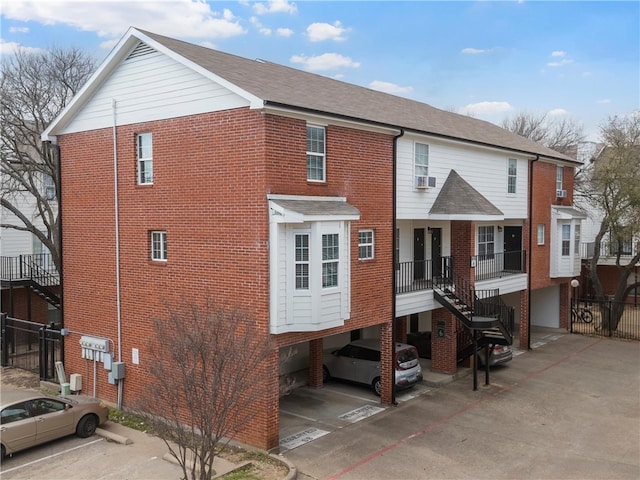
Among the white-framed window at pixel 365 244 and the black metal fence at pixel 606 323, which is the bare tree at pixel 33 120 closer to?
the white-framed window at pixel 365 244

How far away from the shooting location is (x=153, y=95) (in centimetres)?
1447

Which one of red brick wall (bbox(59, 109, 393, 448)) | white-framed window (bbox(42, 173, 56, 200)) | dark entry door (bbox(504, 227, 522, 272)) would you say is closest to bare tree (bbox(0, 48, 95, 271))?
white-framed window (bbox(42, 173, 56, 200))

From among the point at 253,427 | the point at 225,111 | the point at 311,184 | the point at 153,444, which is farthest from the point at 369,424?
the point at 225,111

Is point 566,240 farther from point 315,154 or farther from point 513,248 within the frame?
point 315,154

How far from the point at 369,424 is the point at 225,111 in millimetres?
8652

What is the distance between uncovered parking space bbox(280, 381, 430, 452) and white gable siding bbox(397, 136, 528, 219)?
5.53 meters

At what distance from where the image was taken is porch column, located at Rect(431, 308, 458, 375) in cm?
1878

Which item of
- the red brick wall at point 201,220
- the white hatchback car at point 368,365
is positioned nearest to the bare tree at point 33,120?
the red brick wall at point 201,220

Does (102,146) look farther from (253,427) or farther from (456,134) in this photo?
(456,134)

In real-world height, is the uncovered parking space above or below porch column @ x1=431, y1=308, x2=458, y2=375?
below

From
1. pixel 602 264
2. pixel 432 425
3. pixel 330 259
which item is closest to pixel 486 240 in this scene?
pixel 432 425

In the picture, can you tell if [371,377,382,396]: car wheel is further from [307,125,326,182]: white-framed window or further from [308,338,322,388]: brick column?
[307,125,326,182]: white-framed window

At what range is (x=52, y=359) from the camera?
710 inches

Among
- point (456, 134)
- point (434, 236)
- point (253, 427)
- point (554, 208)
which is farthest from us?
point (554, 208)
